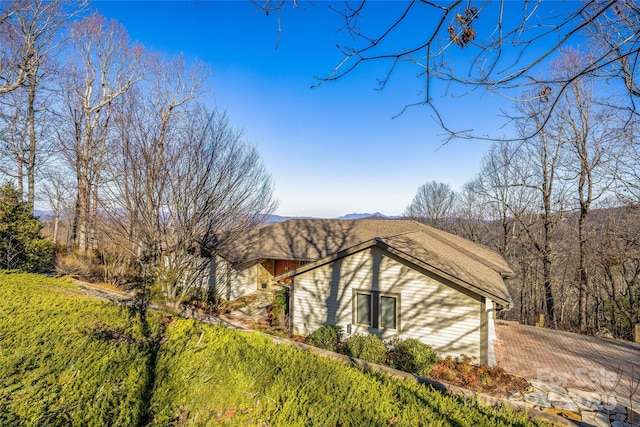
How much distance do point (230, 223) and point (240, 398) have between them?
20.2 feet

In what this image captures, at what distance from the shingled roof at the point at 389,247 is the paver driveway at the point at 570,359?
2114 mm

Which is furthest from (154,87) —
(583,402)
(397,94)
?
(583,402)

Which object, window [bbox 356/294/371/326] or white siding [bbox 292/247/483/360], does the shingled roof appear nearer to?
white siding [bbox 292/247/483/360]

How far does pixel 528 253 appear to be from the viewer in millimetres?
19172

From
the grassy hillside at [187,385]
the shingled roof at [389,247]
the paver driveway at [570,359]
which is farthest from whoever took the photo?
the shingled roof at [389,247]

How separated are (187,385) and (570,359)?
11.5 meters

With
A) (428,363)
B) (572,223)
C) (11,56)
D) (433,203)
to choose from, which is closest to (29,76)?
(11,56)

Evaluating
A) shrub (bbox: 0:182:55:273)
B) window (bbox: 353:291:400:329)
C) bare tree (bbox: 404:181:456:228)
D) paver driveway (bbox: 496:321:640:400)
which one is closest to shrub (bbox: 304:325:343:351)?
window (bbox: 353:291:400:329)

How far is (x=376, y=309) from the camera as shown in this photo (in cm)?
1004

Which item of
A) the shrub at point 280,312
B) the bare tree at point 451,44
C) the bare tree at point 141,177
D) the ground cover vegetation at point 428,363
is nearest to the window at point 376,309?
the ground cover vegetation at point 428,363

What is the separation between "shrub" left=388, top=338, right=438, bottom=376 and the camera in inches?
312

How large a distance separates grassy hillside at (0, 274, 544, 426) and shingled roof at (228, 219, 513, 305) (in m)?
5.94

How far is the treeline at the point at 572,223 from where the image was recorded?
43.5 feet

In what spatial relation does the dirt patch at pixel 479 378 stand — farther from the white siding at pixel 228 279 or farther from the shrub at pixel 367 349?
the white siding at pixel 228 279
